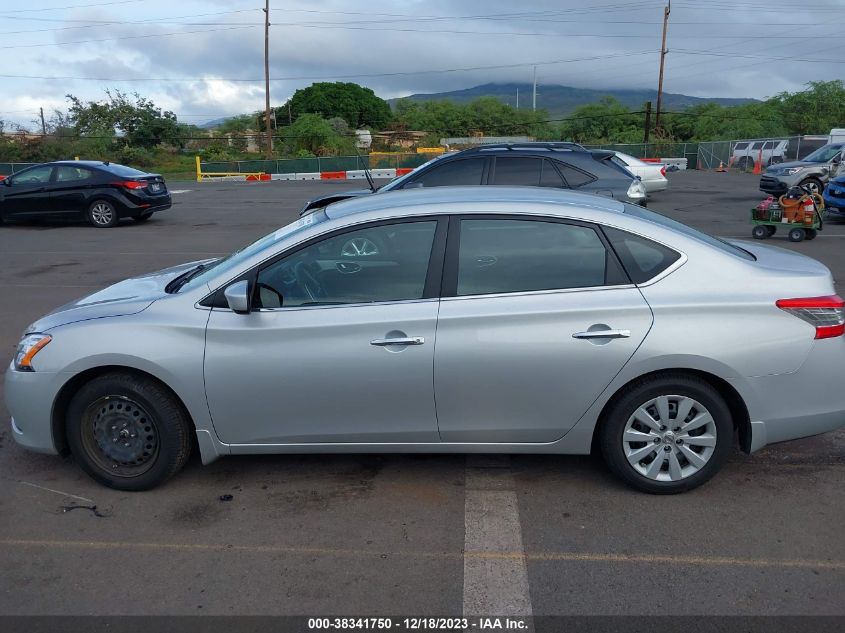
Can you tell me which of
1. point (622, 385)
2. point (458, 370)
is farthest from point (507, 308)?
point (622, 385)

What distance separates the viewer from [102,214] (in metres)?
17.3

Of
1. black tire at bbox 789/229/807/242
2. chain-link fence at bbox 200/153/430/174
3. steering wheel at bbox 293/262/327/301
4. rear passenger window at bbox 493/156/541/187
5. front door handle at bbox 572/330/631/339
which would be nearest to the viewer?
front door handle at bbox 572/330/631/339

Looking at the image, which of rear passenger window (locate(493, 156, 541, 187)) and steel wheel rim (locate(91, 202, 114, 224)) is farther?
steel wheel rim (locate(91, 202, 114, 224))

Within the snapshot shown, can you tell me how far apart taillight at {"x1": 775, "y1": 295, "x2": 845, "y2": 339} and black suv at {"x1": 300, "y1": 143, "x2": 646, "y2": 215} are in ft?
20.0

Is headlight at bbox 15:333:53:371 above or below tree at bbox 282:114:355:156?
below

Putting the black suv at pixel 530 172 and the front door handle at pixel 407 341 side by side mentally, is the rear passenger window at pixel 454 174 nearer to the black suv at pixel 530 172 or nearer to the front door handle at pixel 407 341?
the black suv at pixel 530 172

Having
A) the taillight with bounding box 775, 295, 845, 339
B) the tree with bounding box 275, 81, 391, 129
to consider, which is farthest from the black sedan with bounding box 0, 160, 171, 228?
the tree with bounding box 275, 81, 391, 129

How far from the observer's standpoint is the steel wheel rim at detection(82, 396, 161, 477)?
14.5 feet

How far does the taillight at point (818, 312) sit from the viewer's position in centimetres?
418

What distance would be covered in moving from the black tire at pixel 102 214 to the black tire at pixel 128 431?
550 inches

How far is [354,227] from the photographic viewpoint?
439 centimetres

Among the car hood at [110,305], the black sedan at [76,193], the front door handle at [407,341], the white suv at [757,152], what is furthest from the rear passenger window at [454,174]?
the white suv at [757,152]

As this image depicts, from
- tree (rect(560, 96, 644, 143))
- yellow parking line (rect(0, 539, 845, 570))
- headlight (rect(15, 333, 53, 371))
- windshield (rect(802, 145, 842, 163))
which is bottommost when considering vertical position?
yellow parking line (rect(0, 539, 845, 570))

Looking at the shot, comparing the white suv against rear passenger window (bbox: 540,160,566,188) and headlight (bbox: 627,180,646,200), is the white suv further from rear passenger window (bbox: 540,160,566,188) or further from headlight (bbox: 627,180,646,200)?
rear passenger window (bbox: 540,160,566,188)
